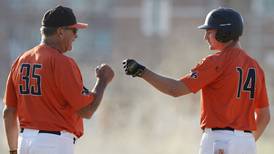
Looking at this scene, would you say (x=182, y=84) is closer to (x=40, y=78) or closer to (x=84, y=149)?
(x=40, y=78)

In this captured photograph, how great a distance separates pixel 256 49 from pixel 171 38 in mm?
4905

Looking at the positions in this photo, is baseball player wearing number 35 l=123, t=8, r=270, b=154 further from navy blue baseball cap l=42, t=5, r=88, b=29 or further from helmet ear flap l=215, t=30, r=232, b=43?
navy blue baseball cap l=42, t=5, r=88, b=29

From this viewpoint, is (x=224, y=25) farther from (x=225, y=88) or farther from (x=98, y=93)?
(x=98, y=93)

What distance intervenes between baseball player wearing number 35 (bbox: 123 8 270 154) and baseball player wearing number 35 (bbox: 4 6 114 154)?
0.48 metres

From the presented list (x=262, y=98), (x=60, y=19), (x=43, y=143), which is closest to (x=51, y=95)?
(x=43, y=143)

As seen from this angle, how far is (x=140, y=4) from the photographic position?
1996 inches

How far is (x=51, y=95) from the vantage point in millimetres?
6859

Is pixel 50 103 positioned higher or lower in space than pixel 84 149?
higher

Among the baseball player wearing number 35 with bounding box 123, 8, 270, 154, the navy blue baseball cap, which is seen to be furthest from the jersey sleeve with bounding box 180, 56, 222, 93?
the navy blue baseball cap

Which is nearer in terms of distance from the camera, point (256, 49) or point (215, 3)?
point (256, 49)

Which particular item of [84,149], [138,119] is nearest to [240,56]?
[84,149]

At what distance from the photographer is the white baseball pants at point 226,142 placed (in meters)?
6.99

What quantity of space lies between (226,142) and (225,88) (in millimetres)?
422

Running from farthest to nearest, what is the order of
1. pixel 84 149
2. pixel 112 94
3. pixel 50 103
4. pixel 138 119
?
1. pixel 112 94
2. pixel 138 119
3. pixel 84 149
4. pixel 50 103
